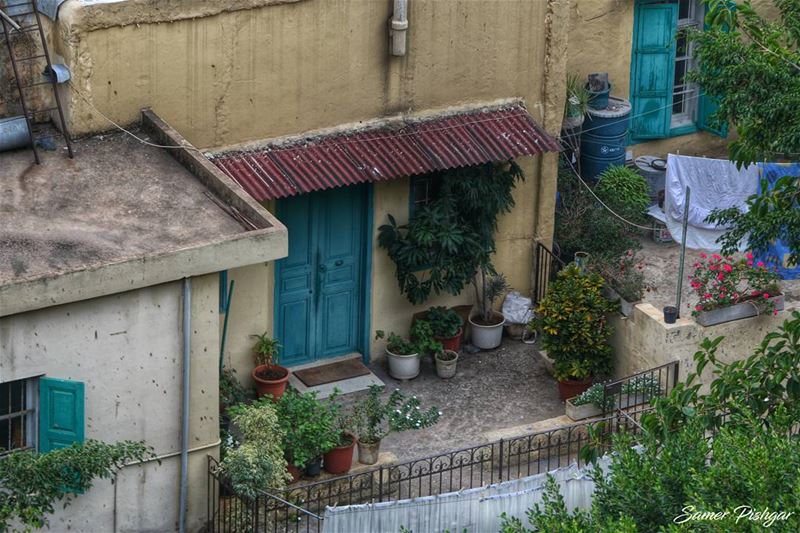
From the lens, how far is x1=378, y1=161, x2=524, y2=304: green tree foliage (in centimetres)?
1647

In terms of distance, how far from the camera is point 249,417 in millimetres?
13977

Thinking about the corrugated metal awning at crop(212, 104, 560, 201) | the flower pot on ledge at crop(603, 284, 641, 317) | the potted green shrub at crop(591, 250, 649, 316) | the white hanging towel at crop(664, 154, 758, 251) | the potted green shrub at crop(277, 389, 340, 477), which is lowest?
the potted green shrub at crop(277, 389, 340, 477)

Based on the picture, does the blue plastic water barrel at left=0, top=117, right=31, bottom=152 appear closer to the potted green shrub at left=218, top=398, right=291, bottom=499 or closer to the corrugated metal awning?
the corrugated metal awning

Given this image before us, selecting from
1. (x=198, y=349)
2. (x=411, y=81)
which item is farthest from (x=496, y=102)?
(x=198, y=349)

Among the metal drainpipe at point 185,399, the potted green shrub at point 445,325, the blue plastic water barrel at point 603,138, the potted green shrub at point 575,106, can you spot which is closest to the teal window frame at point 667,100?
the blue plastic water barrel at point 603,138

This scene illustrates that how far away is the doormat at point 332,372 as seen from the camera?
16594mm

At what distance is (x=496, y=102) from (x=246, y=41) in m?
3.13

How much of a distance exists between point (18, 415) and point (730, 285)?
7.34 meters

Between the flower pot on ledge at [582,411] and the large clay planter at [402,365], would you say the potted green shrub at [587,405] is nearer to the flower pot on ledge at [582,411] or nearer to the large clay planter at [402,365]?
the flower pot on ledge at [582,411]

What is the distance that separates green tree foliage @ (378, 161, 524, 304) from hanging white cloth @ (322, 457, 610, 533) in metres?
3.97

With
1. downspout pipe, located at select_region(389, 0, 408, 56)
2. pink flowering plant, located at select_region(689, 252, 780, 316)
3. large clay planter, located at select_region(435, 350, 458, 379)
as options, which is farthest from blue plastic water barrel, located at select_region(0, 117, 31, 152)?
pink flowering plant, located at select_region(689, 252, 780, 316)

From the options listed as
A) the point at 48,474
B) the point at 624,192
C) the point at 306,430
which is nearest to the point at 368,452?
the point at 306,430

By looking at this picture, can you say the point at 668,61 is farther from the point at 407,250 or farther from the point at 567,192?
the point at 407,250

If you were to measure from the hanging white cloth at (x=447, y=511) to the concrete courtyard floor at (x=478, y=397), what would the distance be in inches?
96.6
